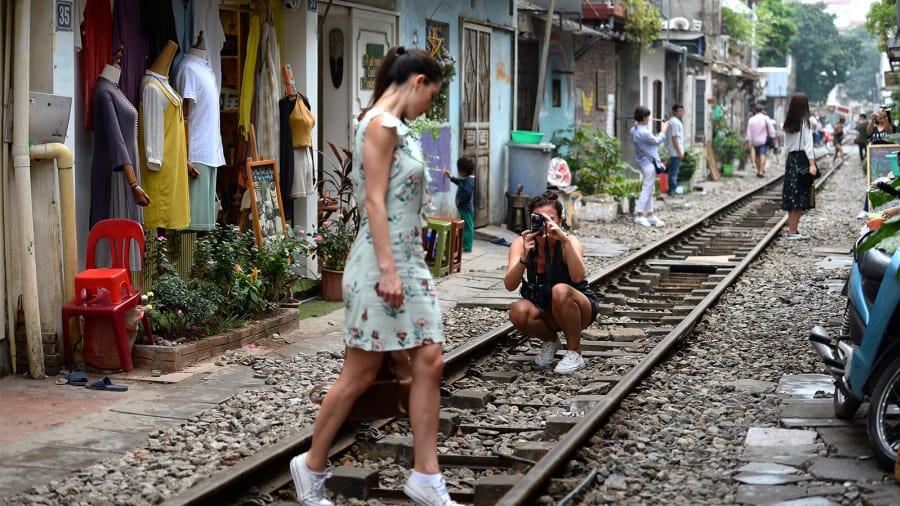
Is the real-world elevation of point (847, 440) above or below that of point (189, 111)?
below

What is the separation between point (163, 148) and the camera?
944 centimetres

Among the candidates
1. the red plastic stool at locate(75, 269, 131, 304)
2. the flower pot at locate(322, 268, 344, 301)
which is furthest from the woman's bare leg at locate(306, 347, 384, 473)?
the flower pot at locate(322, 268, 344, 301)

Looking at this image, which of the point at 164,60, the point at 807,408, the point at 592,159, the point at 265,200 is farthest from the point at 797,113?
the point at 807,408

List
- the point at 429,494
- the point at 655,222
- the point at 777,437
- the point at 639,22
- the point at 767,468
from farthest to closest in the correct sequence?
the point at 639,22 → the point at 655,222 → the point at 777,437 → the point at 767,468 → the point at 429,494

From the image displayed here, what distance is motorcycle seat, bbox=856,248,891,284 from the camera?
6.16 meters

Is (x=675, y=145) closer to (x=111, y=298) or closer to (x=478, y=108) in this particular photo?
(x=478, y=108)

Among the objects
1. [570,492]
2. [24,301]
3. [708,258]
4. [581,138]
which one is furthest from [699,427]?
[581,138]

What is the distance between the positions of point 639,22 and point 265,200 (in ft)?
50.8

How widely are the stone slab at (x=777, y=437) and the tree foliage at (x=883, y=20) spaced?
14.8 metres

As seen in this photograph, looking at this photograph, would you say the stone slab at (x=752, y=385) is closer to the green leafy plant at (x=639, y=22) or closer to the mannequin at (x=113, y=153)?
the mannequin at (x=113, y=153)

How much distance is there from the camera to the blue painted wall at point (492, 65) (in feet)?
50.0

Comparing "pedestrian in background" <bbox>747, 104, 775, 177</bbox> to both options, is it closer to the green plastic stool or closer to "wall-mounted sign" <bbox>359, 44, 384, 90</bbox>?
"wall-mounted sign" <bbox>359, 44, 384, 90</bbox>

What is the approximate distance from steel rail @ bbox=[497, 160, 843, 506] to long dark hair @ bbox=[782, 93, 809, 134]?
4.80 metres

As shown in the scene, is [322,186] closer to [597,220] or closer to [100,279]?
[100,279]
